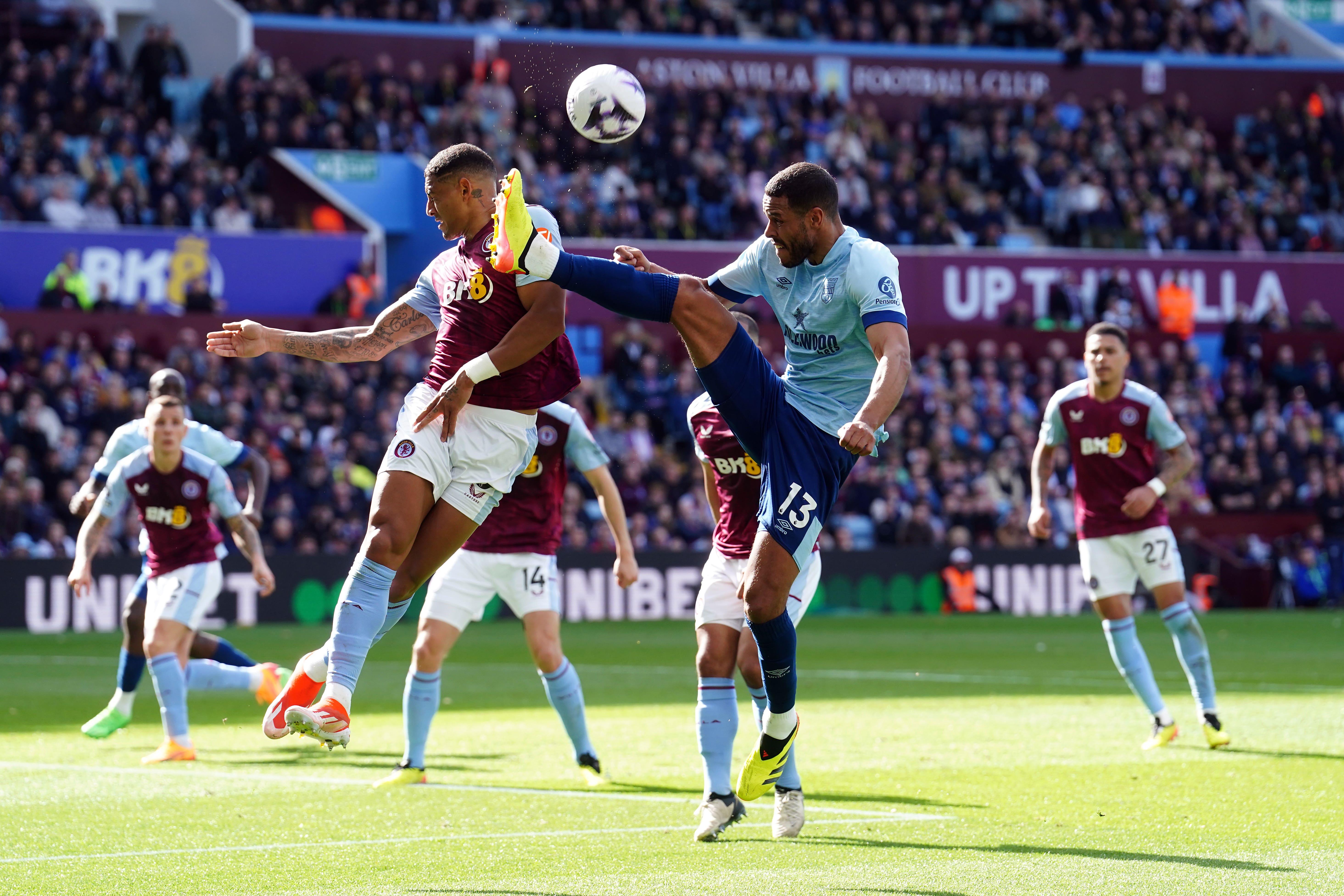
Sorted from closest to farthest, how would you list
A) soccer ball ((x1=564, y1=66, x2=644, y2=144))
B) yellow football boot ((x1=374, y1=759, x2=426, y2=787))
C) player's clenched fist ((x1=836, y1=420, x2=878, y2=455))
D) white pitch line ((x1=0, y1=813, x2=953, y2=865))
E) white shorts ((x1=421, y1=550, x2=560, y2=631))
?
player's clenched fist ((x1=836, y1=420, x2=878, y2=455))
white pitch line ((x1=0, y1=813, x2=953, y2=865))
soccer ball ((x1=564, y1=66, x2=644, y2=144))
yellow football boot ((x1=374, y1=759, x2=426, y2=787))
white shorts ((x1=421, y1=550, x2=560, y2=631))

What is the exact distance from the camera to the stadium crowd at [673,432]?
917 inches

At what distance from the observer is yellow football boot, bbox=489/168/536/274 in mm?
6863

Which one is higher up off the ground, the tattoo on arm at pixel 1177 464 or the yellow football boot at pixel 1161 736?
the tattoo on arm at pixel 1177 464

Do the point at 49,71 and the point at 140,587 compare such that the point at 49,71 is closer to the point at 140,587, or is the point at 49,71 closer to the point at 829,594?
the point at 829,594

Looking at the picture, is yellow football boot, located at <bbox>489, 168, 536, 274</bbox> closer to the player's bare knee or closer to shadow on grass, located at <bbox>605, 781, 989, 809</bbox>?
shadow on grass, located at <bbox>605, 781, 989, 809</bbox>

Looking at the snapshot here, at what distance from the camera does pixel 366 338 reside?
25.8 ft

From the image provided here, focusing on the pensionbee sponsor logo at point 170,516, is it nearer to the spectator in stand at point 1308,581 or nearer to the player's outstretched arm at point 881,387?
the player's outstretched arm at point 881,387

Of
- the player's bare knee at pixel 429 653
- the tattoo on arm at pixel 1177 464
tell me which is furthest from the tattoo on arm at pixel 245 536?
the tattoo on arm at pixel 1177 464

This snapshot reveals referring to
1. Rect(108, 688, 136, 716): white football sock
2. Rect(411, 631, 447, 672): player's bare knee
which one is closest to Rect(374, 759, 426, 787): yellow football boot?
Rect(411, 631, 447, 672): player's bare knee

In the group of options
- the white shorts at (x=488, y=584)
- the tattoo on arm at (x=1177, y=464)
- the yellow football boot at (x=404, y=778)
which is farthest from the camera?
the tattoo on arm at (x=1177, y=464)

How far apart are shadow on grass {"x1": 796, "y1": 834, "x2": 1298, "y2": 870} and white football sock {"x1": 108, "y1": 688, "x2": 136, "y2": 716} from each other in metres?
5.38

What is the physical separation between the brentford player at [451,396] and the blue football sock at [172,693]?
349 cm

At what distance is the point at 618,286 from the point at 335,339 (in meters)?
1.58

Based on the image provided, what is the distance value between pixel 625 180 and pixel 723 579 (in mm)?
23754
